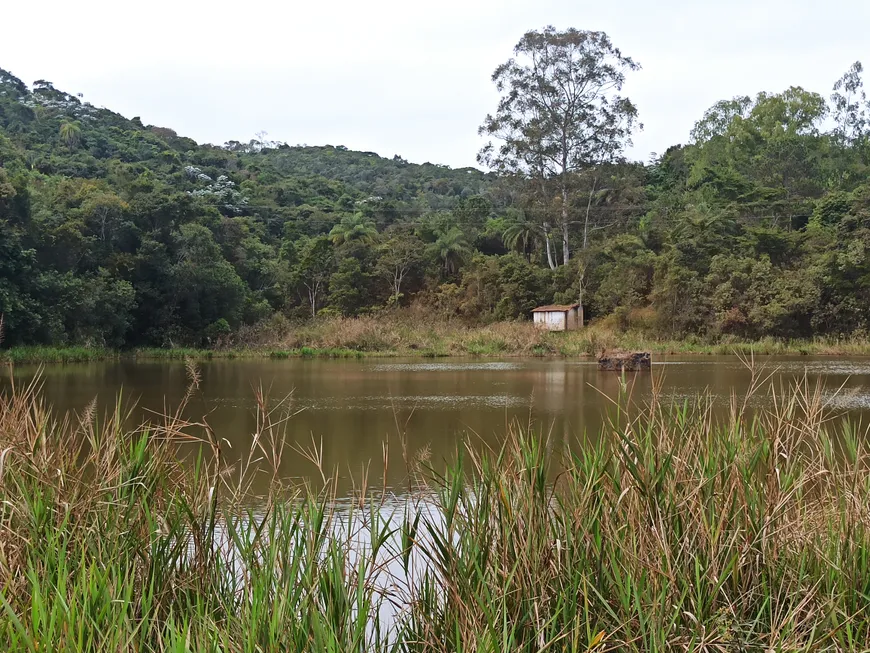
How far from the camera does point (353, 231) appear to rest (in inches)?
1496

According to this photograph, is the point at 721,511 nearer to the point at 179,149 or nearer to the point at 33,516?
the point at 33,516

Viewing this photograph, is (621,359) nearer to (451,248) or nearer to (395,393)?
(395,393)

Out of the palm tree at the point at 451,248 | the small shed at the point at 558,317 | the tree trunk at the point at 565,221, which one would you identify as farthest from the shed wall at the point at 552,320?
the palm tree at the point at 451,248

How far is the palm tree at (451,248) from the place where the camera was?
37.7 meters

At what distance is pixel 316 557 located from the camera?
2.56m

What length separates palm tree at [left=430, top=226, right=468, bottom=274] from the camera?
3772 cm

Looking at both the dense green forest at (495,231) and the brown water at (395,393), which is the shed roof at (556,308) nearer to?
the dense green forest at (495,231)

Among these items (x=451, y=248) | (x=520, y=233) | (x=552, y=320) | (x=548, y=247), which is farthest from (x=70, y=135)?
(x=552, y=320)

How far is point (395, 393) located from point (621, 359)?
6.81 metres

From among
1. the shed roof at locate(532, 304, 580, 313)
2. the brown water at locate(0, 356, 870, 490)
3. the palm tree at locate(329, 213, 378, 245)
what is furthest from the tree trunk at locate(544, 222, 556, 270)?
the brown water at locate(0, 356, 870, 490)

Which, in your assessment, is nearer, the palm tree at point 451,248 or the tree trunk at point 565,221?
the tree trunk at point 565,221

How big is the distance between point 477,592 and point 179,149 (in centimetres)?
5611

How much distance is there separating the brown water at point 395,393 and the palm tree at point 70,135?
2581 centimetres

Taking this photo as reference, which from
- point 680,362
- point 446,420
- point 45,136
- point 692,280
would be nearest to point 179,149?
point 45,136
